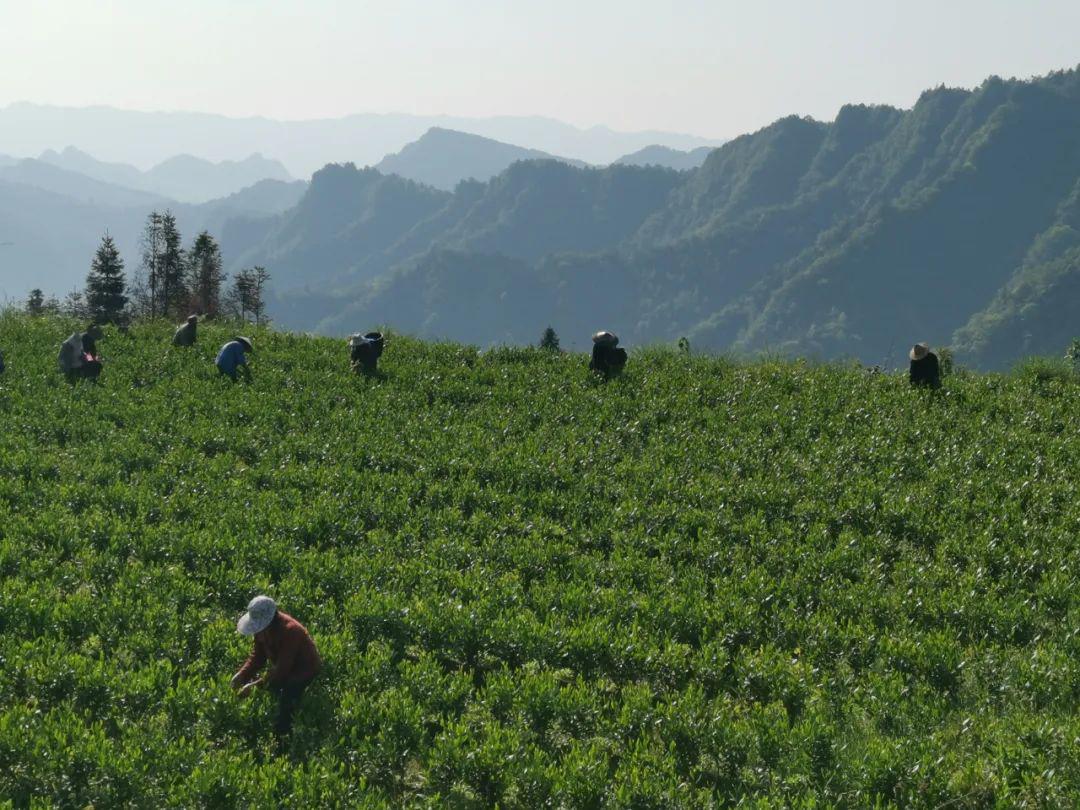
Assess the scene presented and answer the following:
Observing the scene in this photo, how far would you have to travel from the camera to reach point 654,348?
25.6m

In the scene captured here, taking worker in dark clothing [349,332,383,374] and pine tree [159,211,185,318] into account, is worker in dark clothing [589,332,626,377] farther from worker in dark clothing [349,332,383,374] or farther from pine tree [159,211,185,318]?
pine tree [159,211,185,318]

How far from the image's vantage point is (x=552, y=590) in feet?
38.9

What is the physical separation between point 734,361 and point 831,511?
1017 cm

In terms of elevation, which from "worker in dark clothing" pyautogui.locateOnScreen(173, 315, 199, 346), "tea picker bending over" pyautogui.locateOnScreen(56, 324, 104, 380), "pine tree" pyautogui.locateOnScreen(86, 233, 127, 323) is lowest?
"tea picker bending over" pyautogui.locateOnScreen(56, 324, 104, 380)

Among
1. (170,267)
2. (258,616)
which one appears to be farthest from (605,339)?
(170,267)

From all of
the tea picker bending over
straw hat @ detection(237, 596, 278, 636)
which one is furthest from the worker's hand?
the tea picker bending over

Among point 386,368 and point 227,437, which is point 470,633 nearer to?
point 227,437

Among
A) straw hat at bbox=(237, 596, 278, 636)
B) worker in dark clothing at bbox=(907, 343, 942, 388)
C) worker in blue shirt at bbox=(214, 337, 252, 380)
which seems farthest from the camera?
worker in blue shirt at bbox=(214, 337, 252, 380)

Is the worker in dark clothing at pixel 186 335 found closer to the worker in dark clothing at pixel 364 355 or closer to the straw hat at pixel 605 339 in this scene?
the worker in dark clothing at pixel 364 355

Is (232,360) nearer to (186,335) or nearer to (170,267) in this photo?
(186,335)

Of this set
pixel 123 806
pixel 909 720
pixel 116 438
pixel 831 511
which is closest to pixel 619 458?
pixel 831 511

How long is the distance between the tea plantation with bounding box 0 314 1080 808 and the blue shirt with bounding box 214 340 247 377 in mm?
1275

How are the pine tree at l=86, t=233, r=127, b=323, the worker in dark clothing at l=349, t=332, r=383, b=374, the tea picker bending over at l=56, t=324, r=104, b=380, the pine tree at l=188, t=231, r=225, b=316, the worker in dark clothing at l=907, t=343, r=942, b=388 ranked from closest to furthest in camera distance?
the worker in dark clothing at l=907, t=343, r=942, b=388, the tea picker bending over at l=56, t=324, r=104, b=380, the worker in dark clothing at l=349, t=332, r=383, b=374, the pine tree at l=188, t=231, r=225, b=316, the pine tree at l=86, t=233, r=127, b=323

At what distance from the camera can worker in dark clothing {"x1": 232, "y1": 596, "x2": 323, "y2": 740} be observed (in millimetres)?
8898
